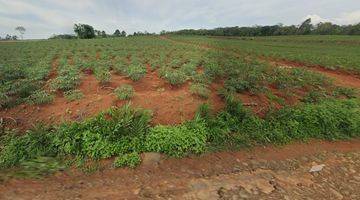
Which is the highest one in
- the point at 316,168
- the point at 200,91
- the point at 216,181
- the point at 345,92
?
the point at 200,91

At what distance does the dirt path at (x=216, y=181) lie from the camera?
13.2 feet

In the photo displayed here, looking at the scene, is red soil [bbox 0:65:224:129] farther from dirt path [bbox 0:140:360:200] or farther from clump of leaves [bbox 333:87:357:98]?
clump of leaves [bbox 333:87:357:98]

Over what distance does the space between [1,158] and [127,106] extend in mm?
2345

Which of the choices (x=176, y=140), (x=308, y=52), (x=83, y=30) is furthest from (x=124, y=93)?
(x=83, y=30)

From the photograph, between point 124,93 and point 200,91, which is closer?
point 124,93

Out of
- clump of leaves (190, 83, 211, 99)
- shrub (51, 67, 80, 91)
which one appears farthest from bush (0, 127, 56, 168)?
clump of leaves (190, 83, 211, 99)

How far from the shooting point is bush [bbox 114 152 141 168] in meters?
4.68

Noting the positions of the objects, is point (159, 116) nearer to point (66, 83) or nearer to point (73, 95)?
point (73, 95)

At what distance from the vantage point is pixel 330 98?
26.8 feet

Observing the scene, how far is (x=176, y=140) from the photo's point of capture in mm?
5191

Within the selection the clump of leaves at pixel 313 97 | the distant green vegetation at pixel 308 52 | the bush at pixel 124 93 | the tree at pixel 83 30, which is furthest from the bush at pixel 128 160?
the tree at pixel 83 30

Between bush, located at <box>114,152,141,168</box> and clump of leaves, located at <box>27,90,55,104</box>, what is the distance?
8.90 feet

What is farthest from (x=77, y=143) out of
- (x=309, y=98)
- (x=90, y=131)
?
(x=309, y=98)

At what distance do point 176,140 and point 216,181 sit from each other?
1.15 metres
